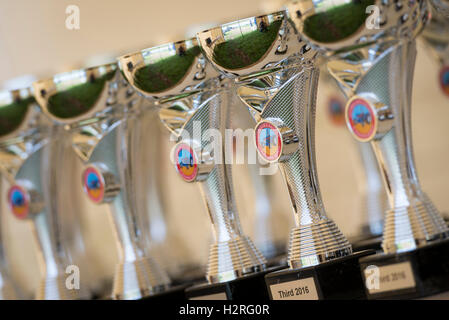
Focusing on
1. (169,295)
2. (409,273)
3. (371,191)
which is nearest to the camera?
(409,273)

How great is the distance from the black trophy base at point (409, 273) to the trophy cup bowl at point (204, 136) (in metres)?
0.18

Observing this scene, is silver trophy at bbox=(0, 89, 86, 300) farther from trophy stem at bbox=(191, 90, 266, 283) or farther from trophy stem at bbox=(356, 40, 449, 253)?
trophy stem at bbox=(356, 40, 449, 253)

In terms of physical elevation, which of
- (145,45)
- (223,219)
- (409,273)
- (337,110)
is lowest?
(409,273)

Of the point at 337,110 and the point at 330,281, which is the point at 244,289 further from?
the point at 337,110

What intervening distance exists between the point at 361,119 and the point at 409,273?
0.21 meters

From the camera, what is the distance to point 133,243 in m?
1.36

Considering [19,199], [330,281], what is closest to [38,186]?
[19,199]

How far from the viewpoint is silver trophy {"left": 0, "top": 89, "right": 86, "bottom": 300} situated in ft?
4.70

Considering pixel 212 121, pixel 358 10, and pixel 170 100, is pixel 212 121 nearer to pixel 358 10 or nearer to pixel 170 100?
pixel 170 100

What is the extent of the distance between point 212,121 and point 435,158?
3.53ft

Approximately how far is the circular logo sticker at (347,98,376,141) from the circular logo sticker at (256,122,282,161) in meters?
0.10

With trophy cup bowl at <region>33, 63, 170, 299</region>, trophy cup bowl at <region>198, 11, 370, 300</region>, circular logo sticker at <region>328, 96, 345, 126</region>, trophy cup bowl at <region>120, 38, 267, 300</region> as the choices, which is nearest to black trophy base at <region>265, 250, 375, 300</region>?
trophy cup bowl at <region>198, 11, 370, 300</region>

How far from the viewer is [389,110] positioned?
1.00 meters

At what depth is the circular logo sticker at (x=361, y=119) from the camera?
100cm
